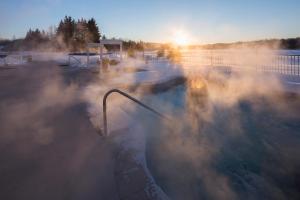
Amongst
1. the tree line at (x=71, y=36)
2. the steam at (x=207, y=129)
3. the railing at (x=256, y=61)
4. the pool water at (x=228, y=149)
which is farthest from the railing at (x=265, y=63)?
the tree line at (x=71, y=36)

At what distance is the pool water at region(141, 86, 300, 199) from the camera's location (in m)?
4.12

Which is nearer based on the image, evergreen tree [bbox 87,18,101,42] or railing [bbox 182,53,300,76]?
railing [bbox 182,53,300,76]

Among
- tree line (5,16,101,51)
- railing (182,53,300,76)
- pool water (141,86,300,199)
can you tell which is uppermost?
tree line (5,16,101,51)

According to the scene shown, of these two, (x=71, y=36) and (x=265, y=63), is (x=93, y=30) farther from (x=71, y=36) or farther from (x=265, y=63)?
(x=265, y=63)

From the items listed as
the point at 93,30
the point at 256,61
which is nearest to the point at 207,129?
the point at 256,61

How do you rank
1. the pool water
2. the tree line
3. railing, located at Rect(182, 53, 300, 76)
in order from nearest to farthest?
the pool water
railing, located at Rect(182, 53, 300, 76)
the tree line

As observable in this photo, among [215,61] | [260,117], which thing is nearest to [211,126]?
[260,117]

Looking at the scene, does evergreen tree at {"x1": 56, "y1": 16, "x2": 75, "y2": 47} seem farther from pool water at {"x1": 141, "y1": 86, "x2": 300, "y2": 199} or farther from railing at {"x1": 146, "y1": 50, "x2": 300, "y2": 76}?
pool water at {"x1": 141, "y1": 86, "x2": 300, "y2": 199}

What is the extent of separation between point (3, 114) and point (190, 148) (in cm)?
461

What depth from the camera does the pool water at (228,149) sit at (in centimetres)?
412

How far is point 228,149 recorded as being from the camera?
5738 millimetres

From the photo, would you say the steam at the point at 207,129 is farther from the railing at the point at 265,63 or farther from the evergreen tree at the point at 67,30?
the evergreen tree at the point at 67,30

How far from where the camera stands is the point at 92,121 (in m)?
6.05

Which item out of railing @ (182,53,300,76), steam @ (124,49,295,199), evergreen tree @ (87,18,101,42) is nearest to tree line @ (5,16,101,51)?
evergreen tree @ (87,18,101,42)
